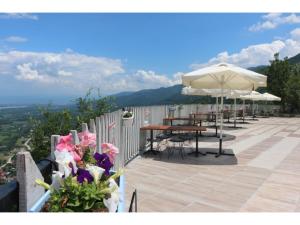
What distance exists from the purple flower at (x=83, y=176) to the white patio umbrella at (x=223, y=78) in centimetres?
634

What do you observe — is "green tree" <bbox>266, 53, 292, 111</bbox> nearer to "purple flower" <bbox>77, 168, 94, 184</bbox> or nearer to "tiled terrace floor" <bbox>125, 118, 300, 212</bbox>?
"tiled terrace floor" <bbox>125, 118, 300, 212</bbox>

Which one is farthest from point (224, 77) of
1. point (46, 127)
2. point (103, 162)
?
point (103, 162)

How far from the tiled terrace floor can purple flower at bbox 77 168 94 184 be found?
8.23 ft

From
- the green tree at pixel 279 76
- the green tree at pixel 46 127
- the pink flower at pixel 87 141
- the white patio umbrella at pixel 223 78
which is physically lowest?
the green tree at pixel 46 127

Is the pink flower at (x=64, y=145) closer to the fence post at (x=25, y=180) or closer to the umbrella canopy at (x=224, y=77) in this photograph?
the fence post at (x=25, y=180)

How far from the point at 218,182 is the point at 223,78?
151 inches

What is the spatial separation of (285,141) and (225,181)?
652 cm

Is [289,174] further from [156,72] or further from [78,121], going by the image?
[156,72]

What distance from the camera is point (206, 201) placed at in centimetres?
468

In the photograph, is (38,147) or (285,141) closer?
(38,147)

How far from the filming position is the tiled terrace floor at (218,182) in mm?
4520

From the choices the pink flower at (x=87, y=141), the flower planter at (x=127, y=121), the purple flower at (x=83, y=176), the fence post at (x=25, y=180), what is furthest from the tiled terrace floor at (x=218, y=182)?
the purple flower at (x=83, y=176)

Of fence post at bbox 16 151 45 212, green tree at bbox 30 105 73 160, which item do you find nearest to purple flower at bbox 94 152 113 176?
fence post at bbox 16 151 45 212
